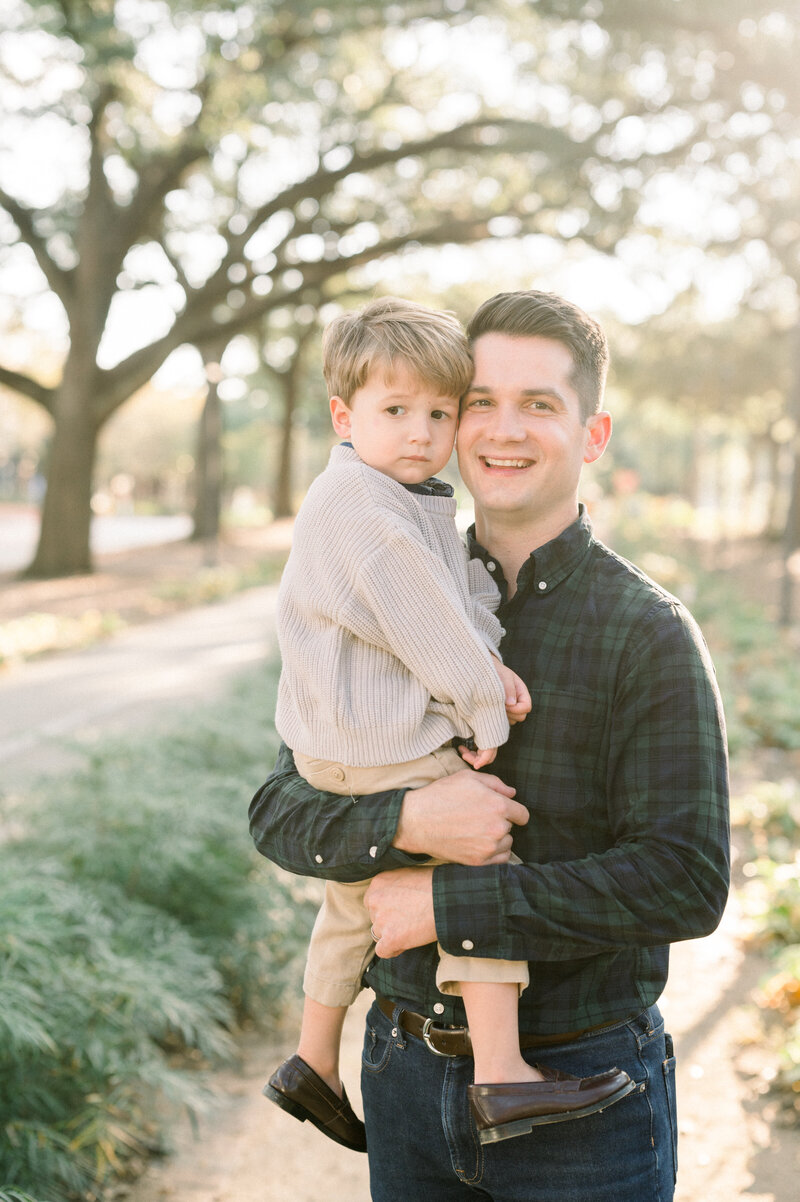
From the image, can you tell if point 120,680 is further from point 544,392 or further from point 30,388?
point 30,388

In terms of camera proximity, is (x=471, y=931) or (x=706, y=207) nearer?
(x=471, y=931)

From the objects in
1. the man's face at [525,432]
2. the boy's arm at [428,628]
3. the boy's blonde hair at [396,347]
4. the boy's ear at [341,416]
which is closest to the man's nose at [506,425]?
the man's face at [525,432]

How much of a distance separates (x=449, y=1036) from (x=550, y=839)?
0.38m

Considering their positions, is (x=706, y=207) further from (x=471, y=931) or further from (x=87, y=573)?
(x=471, y=931)

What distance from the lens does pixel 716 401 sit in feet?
98.7

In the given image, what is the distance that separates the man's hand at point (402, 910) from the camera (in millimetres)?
1742

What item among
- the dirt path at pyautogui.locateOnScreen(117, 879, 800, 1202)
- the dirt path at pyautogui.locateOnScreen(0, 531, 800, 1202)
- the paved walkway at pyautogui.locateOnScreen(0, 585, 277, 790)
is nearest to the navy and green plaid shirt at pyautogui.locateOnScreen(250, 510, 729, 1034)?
the dirt path at pyautogui.locateOnScreen(0, 531, 800, 1202)

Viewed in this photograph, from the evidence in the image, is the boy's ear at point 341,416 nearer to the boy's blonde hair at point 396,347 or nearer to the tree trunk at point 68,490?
the boy's blonde hair at point 396,347

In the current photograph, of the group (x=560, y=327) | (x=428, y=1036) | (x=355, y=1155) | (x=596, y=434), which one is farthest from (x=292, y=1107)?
(x=355, y=1155)

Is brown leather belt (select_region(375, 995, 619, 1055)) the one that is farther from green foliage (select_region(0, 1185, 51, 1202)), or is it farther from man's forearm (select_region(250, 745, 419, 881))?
green foliage (select_region(0, 1185, 51, 1202))

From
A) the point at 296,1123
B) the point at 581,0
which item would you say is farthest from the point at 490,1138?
the point at 581,0

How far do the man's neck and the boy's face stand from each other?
0.47ft

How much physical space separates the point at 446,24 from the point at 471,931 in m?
14.7

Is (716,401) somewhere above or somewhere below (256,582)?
above
